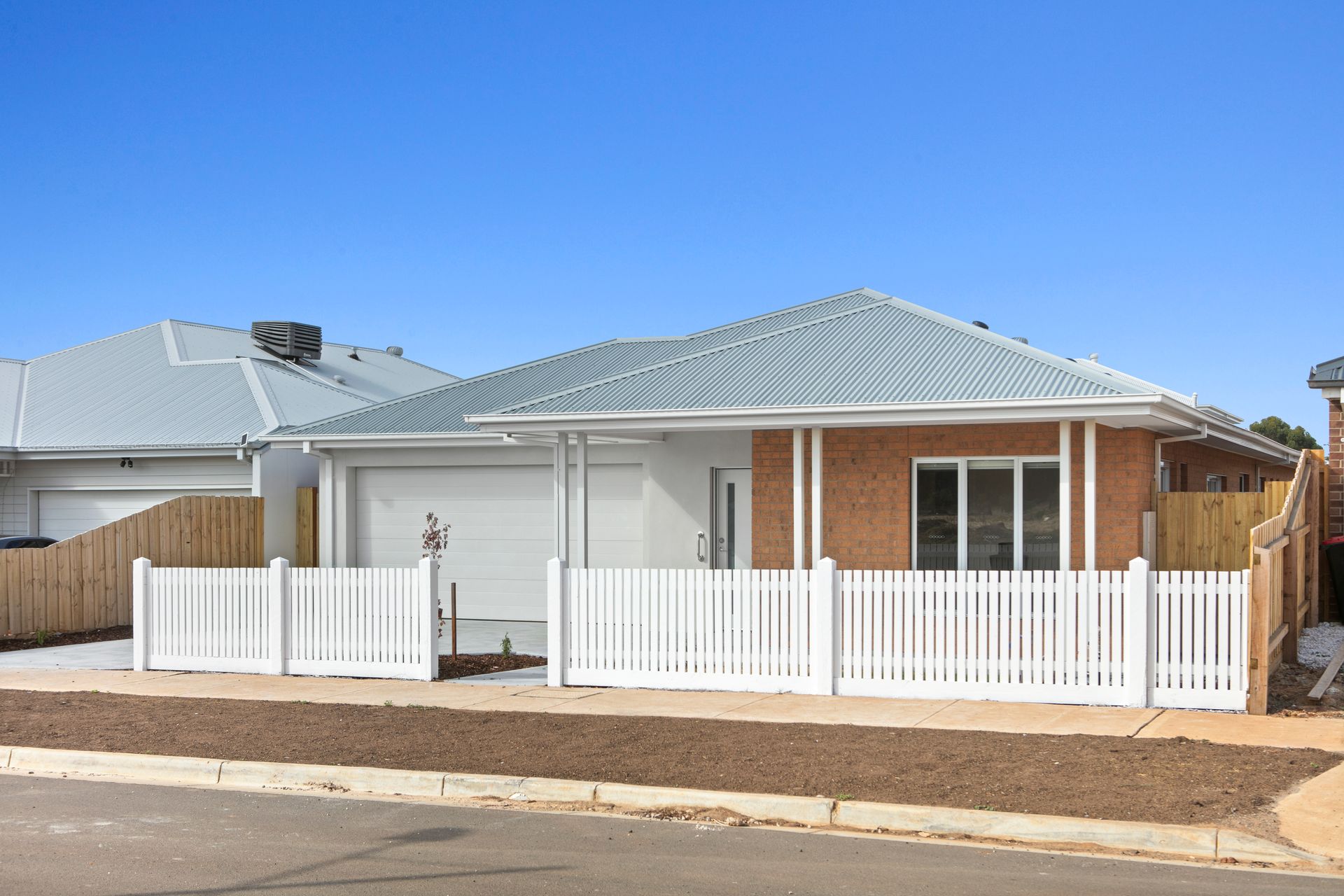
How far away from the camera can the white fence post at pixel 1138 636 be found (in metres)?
11.4

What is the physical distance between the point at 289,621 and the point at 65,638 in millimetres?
6269

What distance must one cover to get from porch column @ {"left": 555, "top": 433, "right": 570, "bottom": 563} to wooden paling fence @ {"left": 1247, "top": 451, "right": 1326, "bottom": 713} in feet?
26.2

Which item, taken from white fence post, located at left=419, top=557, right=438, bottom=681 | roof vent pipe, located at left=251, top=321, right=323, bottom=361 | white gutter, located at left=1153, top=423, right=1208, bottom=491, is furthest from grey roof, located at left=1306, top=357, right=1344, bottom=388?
roof vent pipe, located at left=251, top=321, right=323, bottom=361

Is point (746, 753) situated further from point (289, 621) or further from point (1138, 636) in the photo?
point (289, 621)

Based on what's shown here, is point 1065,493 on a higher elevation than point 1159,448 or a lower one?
lower

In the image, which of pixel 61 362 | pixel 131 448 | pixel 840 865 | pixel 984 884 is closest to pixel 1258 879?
pixel 984 884

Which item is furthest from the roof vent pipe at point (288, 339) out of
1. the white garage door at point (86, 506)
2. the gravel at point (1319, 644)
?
→ the gravel at point (1319, 644)

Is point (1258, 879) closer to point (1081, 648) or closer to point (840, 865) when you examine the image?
point (840, 865)

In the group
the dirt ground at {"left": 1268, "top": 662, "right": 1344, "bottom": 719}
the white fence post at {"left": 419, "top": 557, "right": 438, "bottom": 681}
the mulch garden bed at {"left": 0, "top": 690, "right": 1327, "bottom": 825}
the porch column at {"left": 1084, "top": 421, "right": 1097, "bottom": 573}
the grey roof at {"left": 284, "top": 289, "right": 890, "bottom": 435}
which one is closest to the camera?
the mulch garden bed at {"left": 0, "top": 690, "right": 1327, "bottom": 825}

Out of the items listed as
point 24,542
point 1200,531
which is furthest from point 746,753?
point 24,542

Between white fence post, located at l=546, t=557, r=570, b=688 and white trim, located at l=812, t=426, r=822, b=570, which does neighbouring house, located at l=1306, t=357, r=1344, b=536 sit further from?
white fence post, located at l=546, t=557, r=570, b=688

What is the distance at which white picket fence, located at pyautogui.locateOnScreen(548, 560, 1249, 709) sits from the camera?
1141 cm

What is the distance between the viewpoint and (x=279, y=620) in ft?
47.3

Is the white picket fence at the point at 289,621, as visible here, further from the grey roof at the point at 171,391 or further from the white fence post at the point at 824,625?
the grey roof at the point at 171,391
